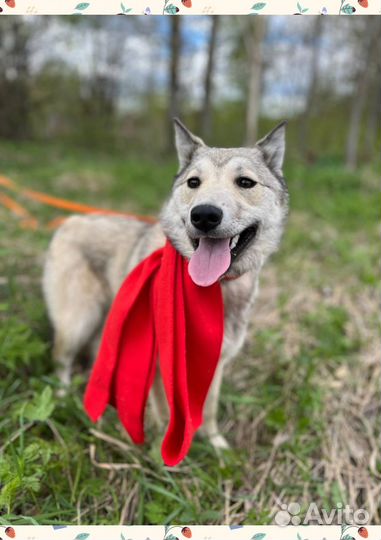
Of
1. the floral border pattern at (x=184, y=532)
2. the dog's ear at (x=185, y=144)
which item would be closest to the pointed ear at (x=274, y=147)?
the dog's ear at (x=185, y=144)

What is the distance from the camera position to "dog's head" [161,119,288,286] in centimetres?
188

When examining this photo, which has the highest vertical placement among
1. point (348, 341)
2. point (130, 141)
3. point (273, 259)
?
point (130, 141)

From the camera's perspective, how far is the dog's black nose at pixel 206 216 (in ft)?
5.94

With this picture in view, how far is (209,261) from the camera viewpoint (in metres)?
1.96

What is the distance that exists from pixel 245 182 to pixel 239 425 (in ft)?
5.59

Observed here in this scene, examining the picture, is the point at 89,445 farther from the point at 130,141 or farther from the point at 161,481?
the point at 130,141

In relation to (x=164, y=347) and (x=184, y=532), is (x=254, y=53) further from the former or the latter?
(x=184, y=532)

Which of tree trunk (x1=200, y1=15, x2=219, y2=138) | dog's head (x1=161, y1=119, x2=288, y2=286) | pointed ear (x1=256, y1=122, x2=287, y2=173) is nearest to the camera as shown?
dog's head (x1=161, y1=119, x2=288, y2=286)

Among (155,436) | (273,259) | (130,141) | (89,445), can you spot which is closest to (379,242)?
(273,259)

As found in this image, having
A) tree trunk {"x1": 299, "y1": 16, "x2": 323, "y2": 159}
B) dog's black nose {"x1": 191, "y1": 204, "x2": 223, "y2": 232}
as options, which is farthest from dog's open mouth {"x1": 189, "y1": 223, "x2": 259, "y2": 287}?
tree trunk {"x1": 299, "y1": 16, "x2": 323, "y2": 159}

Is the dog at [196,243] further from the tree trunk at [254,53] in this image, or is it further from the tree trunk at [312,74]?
the tree trunk at [312,74]

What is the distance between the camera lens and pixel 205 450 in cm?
254

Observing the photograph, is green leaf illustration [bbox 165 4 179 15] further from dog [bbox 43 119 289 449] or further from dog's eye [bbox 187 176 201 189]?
dog's eye [bbox 187 176 201 189]

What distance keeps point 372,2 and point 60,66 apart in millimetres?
17492
